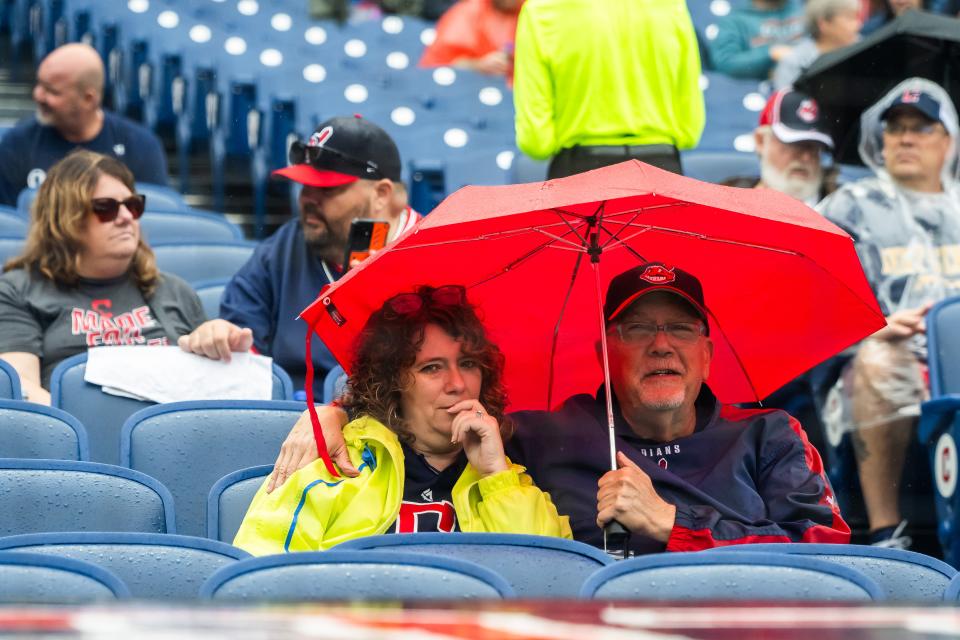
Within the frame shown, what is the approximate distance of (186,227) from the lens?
6.07m

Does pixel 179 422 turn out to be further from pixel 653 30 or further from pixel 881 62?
pixel 881 62

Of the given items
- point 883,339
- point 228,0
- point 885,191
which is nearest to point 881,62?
point 885,191

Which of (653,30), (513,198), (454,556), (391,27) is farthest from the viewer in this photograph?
(391,27)

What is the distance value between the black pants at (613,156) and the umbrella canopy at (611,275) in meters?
1.49

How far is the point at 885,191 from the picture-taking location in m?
5.00

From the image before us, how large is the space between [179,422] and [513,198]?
113 centimetres

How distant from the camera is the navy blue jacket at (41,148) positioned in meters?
6.47

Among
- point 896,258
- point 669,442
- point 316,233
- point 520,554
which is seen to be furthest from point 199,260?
point 520,554

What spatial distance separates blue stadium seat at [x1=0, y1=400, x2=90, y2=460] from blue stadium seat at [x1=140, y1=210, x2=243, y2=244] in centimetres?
233

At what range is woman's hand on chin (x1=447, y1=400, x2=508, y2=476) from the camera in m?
3.06

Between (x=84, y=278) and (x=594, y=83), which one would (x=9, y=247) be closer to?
(x=84, y=278)

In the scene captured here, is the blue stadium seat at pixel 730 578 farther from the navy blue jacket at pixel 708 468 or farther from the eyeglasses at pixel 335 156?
the eyeglasses at pixel 335 156

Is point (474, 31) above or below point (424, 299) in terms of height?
above

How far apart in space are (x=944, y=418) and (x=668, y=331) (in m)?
1.27
